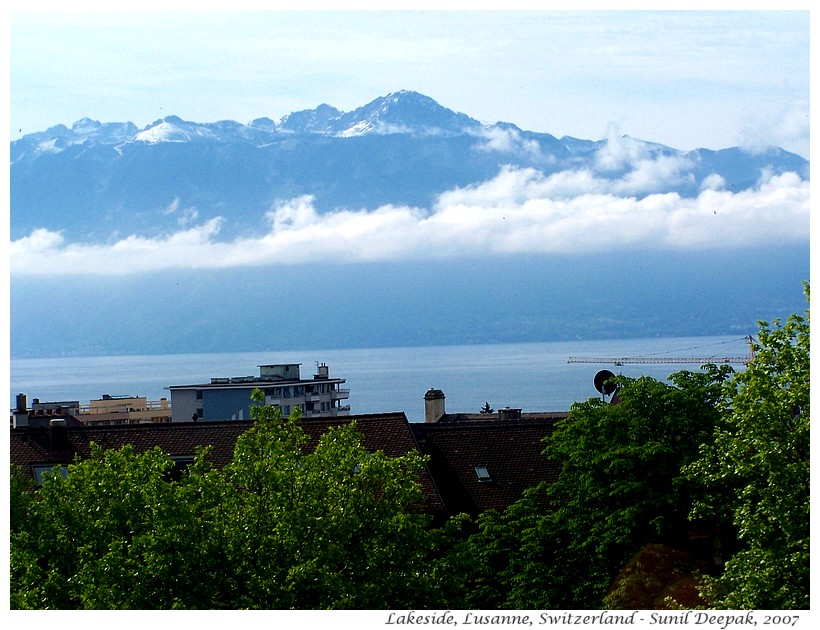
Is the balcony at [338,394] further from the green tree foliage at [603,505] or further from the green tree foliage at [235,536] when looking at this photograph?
the green tree foliage at [235,536]

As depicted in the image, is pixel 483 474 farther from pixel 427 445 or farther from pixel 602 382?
pixel 602 382

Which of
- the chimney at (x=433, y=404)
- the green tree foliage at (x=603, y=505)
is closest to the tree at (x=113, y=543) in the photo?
the green tree foliage at (x=603, y=505)

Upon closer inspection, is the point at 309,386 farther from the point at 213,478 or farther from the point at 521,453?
the point at 213,478

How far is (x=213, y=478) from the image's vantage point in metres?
17.3

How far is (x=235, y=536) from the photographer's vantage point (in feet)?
53.0

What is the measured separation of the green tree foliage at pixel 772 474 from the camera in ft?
47.8

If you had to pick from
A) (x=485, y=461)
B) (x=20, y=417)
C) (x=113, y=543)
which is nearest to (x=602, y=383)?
(x=485, y=461)

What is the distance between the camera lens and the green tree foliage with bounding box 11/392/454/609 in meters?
15.8

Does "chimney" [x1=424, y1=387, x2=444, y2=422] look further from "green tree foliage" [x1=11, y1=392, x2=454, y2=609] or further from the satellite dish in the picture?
"green tree foliage" [x1=11, y1=392, x2=454, y2=609]

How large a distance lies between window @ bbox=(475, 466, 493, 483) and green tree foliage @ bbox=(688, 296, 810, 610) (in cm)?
1123

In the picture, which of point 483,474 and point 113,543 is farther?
point 483,474

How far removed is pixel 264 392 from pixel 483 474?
52386mm
